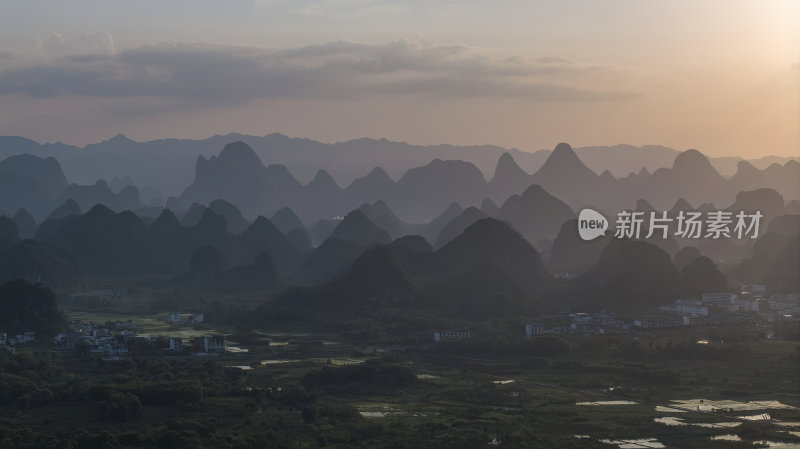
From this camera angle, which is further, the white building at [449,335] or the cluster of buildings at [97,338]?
the white building at [449,335]

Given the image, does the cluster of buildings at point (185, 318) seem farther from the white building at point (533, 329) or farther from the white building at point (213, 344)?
the white building at point (533, 329)

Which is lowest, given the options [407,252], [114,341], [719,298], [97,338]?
[114,341]

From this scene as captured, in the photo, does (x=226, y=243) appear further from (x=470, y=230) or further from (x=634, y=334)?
(x=634, y=334)

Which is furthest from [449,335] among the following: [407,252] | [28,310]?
[407,252]

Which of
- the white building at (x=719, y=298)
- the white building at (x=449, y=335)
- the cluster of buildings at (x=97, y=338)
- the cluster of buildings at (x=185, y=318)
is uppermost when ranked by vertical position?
the white building at (x=719, y=298)

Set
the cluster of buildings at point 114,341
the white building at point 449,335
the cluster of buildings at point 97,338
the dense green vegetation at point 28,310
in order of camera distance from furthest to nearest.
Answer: the white building at point 449,335 < the dense green vegetation at point 28,310 < the cluster of buildings at point 114,341 < the cluster of buildings at point 97,338

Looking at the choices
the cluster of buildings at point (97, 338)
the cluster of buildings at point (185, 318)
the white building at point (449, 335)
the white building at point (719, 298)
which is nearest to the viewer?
the cluster of buildings at point (97, 338)

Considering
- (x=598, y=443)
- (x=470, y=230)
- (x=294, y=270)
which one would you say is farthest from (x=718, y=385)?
(x=294, y=270)

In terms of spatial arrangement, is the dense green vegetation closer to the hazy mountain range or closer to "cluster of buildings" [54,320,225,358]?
"cluster of buildings" [54,320,225,358]

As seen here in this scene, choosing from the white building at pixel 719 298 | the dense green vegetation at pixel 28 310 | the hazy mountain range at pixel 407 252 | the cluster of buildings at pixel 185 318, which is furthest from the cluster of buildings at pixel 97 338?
the white building at pixel 719 298

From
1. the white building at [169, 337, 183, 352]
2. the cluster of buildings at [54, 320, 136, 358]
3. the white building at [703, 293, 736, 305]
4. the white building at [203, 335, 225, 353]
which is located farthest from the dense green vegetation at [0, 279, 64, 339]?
the white building at [703, 293, 736, 305]

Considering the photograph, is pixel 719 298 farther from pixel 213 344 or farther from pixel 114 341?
pixel 114 341
